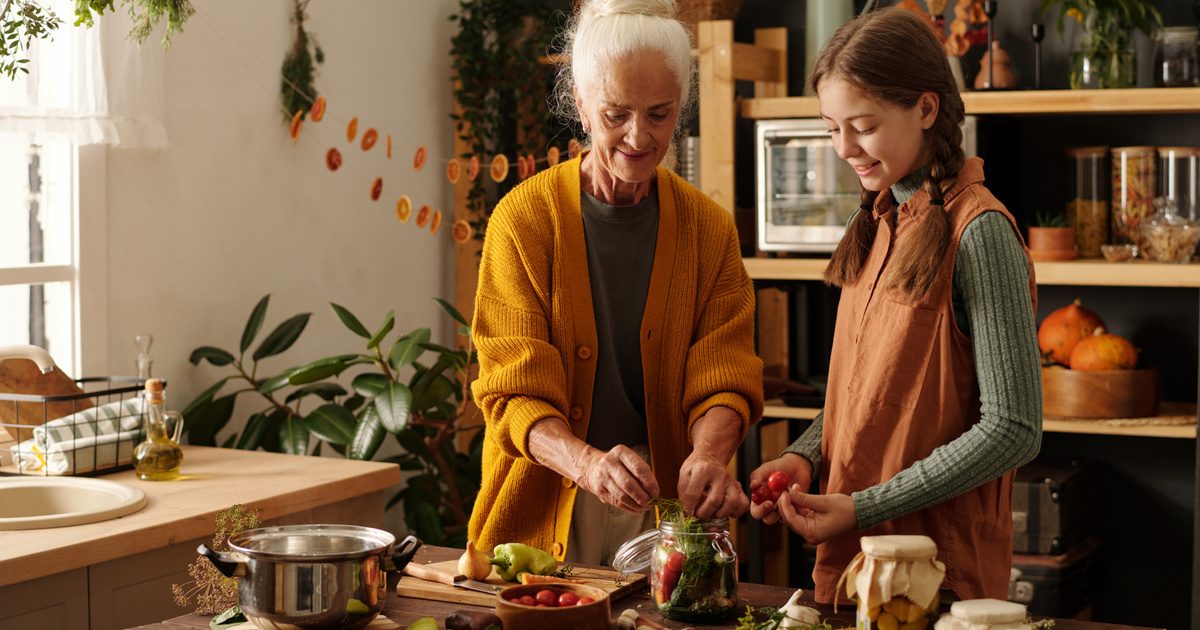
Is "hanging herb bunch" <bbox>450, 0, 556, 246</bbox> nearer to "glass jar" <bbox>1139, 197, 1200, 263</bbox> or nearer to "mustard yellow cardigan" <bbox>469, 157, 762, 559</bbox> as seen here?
"glass jar" <bbox>1139, 197, 1200, 263</bbox>

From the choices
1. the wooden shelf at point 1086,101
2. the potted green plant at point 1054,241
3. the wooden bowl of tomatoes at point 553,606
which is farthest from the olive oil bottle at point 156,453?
the potted green plant at point 1054,241

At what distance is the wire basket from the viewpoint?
252 centimetres

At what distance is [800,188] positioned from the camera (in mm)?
3486

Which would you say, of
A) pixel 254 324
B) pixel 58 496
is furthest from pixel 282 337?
pixel 58 496

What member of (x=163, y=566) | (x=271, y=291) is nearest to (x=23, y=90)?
(x=271, y=291)

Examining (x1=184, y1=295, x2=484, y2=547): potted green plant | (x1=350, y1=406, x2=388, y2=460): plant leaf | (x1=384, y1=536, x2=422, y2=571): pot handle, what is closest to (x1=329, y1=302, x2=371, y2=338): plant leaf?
(x1=184, y1=295, x2=484, y2=547): potted green plant

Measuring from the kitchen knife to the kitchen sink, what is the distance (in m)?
0.80

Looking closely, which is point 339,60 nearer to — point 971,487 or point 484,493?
point 484,493

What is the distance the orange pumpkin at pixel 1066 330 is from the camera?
332 cm

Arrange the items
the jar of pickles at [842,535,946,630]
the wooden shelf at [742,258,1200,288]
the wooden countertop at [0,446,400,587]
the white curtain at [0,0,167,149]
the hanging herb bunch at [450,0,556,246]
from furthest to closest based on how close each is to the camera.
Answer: the hanging herb bunch at [450,0,556,246] < the wooden shelf at [742,258,1200,288] < the white curtain at [0,0,167,149] < the wooden countertop at [0,446,400,587] < the jar of pickles at [842,535,946,630]

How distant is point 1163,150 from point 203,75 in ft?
7.86

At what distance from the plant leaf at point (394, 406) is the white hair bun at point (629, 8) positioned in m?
1.49

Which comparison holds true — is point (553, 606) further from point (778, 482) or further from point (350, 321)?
point (350, 321)

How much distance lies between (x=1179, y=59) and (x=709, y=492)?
2150 mm
